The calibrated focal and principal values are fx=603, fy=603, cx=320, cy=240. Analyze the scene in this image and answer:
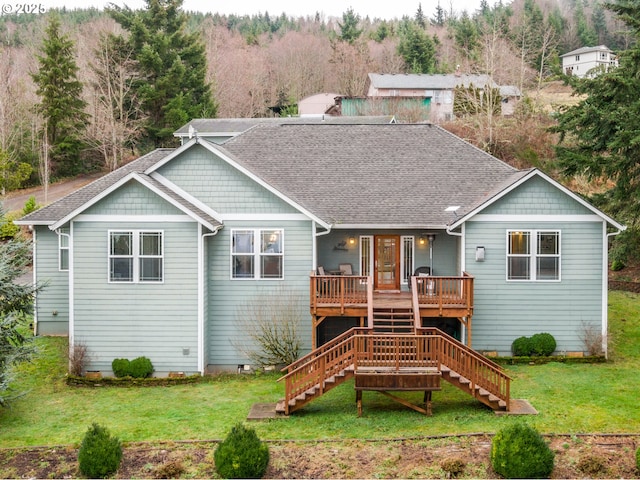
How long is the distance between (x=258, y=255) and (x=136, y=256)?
11.0 ft

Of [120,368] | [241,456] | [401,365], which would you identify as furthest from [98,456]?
[401,365]

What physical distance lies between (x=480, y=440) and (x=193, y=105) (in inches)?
1522

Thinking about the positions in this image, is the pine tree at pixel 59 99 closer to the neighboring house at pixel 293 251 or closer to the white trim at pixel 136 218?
the neighboring house at pixel 293 251

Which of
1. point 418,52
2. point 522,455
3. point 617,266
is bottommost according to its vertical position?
point 522,455

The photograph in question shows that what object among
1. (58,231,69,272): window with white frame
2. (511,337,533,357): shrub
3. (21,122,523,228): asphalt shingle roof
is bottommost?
(511,337,533,357): shrub

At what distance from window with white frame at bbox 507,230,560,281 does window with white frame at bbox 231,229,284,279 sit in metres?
6.69

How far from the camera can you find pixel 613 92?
70.1 feet

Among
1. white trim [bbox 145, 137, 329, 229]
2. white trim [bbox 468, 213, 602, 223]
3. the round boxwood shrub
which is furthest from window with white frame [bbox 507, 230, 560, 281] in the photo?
the round boxwood shrub

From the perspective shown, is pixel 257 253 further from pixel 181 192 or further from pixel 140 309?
pixel 140 309

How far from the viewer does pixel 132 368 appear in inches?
637

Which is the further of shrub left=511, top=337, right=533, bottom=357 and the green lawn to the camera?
shrub left=511, top=337, right=533, bottom=357

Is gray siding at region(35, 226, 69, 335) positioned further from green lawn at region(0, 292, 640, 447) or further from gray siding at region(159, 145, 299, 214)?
gray siding at region(159, 145, 299, 214)

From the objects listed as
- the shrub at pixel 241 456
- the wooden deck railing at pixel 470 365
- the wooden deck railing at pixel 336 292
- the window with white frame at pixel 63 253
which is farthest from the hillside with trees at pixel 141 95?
the shrub at pixel 241 456

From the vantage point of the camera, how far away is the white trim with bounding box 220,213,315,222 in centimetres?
1720
